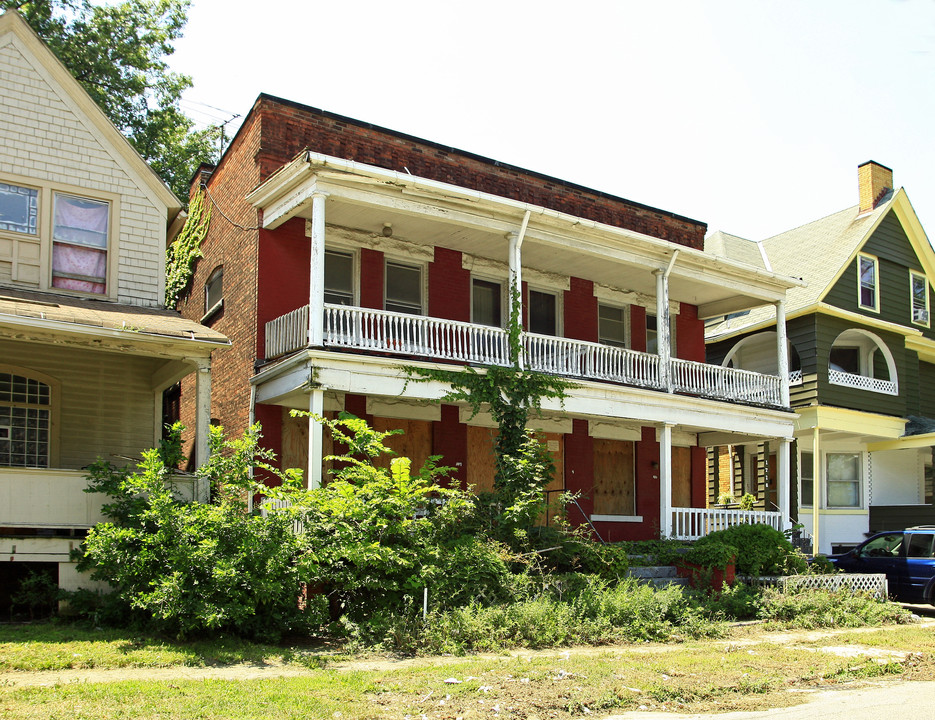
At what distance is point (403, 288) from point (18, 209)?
7.31 m

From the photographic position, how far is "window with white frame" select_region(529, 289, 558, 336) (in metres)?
21.2

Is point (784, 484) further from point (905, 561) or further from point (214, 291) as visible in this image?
point (214, 291)

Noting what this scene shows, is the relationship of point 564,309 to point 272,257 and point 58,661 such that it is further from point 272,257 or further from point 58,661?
point 58,661

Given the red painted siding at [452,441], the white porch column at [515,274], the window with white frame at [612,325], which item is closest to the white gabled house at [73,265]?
the red painted siding at [452,441]

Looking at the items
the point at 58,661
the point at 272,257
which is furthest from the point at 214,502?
the point at 272,257

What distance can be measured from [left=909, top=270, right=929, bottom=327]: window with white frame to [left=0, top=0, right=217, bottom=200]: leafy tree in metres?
23.6

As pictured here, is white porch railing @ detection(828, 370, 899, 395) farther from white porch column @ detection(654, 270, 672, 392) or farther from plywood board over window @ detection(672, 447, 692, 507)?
white porch column @ detection(654, 270, 672, 392)

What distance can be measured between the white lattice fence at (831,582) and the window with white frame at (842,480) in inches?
359

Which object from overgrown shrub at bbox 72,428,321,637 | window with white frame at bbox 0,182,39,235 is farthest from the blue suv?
window with white frame at bbox 0,182,39,235

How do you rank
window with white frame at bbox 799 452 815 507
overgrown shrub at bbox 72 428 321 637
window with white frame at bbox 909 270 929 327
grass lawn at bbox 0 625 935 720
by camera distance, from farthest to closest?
window with white frame at bbox 909 270 929 327 < window with white frame at bbox 799 452 815 507 < overgrown shrub at bbox 72 428 321 637 < grass lawn at bbox 0 625 935 720

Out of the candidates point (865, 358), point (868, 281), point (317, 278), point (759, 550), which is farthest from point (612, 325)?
point (317, 278)

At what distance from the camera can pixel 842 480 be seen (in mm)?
27000

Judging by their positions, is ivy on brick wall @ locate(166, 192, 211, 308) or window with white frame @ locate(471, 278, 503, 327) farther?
ivy on brick wall @ locate(166, 192, 211, 308)

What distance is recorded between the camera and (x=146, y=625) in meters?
11.4
